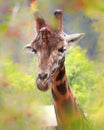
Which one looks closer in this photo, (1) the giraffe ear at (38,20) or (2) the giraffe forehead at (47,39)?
(1) the giraffe ear at (38,20)

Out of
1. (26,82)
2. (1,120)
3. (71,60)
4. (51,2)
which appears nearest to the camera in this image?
(51,2)

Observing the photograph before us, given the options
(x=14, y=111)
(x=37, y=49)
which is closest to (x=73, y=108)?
(x=37, y=49)

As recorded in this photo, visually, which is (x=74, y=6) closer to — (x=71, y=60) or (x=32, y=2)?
(x=32, y=2)

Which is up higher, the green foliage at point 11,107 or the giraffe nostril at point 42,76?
the green foliage at point 11,107

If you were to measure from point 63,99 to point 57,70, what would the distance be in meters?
0.14

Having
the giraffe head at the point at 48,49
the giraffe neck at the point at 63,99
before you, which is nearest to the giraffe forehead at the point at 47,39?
the giraffe head at the point at 48,49

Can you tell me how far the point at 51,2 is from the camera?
36 centimetres

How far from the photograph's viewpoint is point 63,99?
3.84 ft

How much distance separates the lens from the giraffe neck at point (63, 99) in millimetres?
1121

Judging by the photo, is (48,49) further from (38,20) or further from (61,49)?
(38,20)

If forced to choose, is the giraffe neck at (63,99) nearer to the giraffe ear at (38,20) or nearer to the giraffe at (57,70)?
the giraffe at (57,70)

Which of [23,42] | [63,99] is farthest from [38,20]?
[63,99]

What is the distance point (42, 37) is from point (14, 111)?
0.46 meters

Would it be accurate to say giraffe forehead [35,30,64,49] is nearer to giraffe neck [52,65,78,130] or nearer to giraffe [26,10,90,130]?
Answer: giraffe [26,10,90,130]
